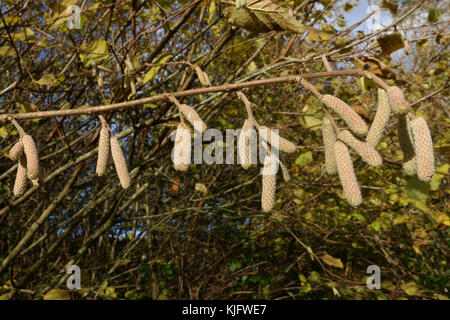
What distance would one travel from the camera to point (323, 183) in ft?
9.93

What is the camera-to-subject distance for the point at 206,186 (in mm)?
3426

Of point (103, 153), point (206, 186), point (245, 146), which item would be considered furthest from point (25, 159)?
point (206, 186)

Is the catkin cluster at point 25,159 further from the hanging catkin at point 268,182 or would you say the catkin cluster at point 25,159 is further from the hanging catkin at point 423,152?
the hanging catkin at point 423,152

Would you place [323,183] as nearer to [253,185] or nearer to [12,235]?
[253,185]

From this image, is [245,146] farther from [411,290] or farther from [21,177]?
[411,290]

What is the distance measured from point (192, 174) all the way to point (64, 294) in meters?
1.85

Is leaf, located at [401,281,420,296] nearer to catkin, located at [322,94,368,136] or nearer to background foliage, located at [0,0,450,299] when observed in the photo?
background foliage, located at [0,0,450,299]

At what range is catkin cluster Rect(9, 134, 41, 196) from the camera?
933 millimetres

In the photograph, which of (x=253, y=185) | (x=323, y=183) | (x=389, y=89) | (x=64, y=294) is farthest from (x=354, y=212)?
(x=389, y=89)

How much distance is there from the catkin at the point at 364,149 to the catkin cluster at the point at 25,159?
0.75 metres

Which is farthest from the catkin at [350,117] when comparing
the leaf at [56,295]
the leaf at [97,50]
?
the leaf at [56,295]

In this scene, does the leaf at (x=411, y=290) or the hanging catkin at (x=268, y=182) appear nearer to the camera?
the hanging catkin at (x=268, y=182)

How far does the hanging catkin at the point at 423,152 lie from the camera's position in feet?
2.77

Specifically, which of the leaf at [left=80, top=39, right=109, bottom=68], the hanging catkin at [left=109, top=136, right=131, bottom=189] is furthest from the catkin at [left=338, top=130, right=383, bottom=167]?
the leaf at [left=80, top=39, right=109, bottom=68]
